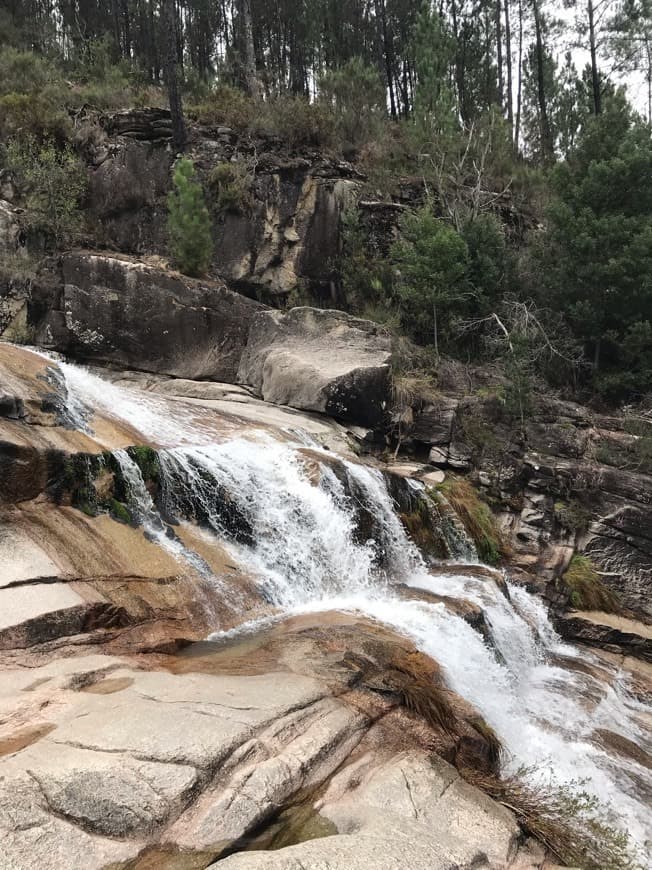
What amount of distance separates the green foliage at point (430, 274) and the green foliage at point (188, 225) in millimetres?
5309

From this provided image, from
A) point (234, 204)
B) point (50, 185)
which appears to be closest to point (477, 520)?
point (234, 204)

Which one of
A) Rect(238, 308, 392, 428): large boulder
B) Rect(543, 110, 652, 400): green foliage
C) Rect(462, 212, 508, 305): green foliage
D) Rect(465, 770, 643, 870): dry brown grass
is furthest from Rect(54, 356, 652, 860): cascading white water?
Rect(462, 212, 508, 305): green foliage

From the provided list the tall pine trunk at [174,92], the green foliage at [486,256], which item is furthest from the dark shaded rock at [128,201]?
the green foliage at [486,256]

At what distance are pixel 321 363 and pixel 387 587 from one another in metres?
6.97

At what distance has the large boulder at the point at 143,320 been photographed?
14.5 m

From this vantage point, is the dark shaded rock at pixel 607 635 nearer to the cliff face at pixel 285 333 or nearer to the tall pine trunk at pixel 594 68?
the cliff face at pixel 285 333

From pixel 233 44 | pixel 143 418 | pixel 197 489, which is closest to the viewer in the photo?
pixel 197 489

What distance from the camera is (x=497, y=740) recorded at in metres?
5.04

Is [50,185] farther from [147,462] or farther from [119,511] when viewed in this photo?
[119,511]

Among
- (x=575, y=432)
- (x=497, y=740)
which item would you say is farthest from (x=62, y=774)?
(x=575, y=432)

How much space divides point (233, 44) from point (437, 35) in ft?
34.4

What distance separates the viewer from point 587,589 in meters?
10.8

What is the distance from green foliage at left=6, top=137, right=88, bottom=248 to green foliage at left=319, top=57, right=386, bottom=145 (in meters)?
8.77

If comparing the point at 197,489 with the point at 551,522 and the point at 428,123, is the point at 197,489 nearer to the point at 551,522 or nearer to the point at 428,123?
the point at 551,522
